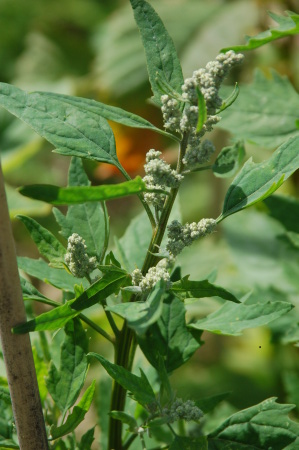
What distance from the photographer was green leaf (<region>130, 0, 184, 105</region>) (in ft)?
1.92

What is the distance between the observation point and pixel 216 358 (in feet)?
6.19

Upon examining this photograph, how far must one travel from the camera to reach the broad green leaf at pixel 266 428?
608mm

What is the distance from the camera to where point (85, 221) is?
0.66 meters

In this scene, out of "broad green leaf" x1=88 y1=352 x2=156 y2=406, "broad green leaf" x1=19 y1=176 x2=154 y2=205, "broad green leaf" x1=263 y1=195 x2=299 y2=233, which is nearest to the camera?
"broad green leaf" x1=19 y1=176 x2=154 y2=205

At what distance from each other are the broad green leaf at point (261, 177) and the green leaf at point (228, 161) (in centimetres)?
5

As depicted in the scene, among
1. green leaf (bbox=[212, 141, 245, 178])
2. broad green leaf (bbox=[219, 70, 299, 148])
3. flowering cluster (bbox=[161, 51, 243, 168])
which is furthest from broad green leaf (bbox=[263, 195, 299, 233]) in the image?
flowering cluster (bbox=[161, 51, 243, 168])

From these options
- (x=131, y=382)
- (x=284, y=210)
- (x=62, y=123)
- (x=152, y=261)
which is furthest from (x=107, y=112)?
(x=284, y=210)

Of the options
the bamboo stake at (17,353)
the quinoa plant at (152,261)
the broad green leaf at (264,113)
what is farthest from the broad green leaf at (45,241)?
the broad green leaf at (264,113)

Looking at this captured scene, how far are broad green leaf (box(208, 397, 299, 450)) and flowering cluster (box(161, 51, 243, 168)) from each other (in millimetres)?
256

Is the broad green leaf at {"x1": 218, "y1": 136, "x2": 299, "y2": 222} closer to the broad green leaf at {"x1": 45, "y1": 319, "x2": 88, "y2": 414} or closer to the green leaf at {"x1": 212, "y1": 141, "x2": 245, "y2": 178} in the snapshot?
the green leaf at {"x1": 212, "y1": 141, "x2": 245, "y2": 178}

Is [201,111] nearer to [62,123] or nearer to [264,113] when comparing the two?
[62,123]

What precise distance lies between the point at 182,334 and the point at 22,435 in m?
0.20

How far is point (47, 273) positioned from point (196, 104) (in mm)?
264

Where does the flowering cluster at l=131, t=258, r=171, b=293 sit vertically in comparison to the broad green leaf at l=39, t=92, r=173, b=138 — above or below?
below
